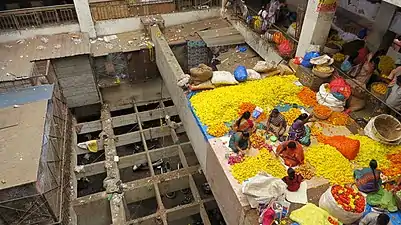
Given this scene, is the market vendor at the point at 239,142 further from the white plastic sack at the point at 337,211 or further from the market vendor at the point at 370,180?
the market vendor at the point at 370,180

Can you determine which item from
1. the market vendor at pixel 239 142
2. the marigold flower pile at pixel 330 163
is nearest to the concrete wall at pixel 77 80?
the market vendor at pixel 239 142

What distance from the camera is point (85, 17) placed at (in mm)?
12211

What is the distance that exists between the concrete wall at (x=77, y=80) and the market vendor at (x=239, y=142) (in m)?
7.49

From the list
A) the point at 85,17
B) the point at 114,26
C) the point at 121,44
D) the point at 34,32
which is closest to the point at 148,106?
the point at 121,44

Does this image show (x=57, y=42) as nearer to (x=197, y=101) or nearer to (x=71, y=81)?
(x=71, y=81)

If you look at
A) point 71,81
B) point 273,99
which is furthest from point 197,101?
point 71,81

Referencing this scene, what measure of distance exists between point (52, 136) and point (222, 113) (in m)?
5.16

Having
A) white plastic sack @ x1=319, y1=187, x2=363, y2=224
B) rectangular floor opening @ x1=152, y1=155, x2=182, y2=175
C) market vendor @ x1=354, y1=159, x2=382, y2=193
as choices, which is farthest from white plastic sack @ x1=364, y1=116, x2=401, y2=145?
rectangular floor opening @ x1=152, y1=155, x2=182, y2=175

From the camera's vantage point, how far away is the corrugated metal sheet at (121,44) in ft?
39.1

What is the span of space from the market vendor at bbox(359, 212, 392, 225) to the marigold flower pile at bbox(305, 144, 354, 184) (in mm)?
985

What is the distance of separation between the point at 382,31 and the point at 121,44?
10.3 meters

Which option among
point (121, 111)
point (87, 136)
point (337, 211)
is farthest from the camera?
point (121, 111)

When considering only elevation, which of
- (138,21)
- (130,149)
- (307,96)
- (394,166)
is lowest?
(130,149)

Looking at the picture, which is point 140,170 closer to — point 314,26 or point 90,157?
point 90,157
